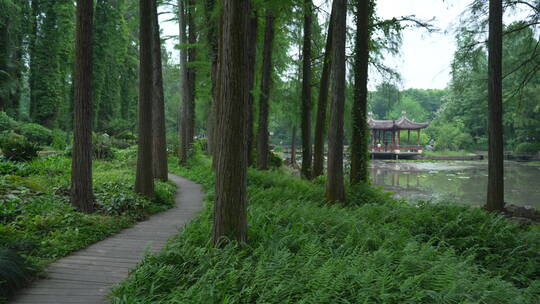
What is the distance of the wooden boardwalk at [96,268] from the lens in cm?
332

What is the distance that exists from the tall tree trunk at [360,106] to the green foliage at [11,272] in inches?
327

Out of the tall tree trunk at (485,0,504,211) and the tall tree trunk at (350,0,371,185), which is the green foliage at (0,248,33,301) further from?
the tall tree trunk at (485,0,504,211)

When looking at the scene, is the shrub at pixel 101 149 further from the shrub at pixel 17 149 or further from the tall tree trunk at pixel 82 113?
the tall tree trunk at pixel 82 113

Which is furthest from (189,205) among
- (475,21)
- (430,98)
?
(430,98)

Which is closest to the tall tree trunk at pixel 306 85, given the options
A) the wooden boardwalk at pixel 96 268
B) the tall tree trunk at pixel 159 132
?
the tall tree trunk at pixel 159 132

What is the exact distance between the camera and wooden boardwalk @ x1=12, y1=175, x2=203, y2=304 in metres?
3.32

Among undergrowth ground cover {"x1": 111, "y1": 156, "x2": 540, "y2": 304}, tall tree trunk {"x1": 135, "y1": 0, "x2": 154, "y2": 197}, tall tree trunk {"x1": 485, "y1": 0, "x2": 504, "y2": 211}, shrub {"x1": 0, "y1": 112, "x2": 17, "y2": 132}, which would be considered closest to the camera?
undergrowth ground cover {"x1": 111, "y1": 156, "x2": 540, "y2": 304}

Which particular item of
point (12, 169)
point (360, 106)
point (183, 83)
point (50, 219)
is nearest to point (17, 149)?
point (12, 169)

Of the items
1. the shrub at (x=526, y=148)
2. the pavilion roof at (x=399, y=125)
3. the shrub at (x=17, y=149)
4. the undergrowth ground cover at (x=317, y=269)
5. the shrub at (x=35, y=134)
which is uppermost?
the pavilion roof at (x=399, y=125)

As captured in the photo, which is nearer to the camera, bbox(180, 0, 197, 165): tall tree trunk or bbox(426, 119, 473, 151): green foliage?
bbox(180, 0, 197, 165): tall tree trunk

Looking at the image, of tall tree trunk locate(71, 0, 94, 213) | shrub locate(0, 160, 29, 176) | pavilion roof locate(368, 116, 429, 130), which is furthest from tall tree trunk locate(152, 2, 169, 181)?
pavilion roof locate(368, 116, 429, 130)

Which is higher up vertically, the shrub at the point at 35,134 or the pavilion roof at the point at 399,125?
the pavilion roof at the point at 399,125

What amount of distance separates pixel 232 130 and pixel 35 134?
19005 mm

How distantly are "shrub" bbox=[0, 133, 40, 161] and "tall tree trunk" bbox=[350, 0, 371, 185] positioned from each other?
35.5 ft
